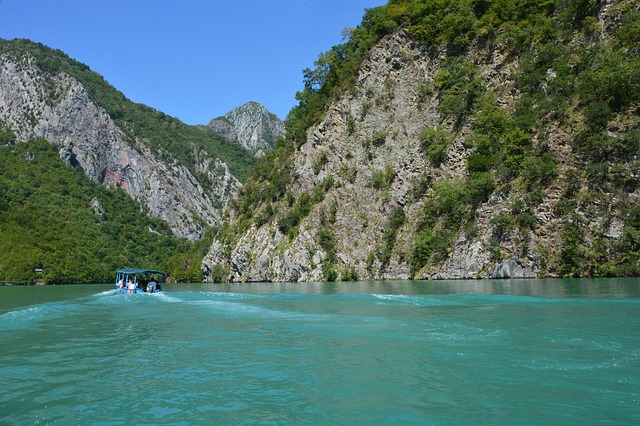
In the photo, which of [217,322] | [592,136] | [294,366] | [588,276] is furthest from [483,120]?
[294,366]

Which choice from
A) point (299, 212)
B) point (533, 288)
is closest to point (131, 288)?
point (299, 212)

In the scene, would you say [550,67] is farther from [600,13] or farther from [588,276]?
[588,276]

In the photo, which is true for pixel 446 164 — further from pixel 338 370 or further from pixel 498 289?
pixel 338 370

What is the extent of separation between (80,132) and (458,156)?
534ft

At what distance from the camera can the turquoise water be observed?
8.61 meters

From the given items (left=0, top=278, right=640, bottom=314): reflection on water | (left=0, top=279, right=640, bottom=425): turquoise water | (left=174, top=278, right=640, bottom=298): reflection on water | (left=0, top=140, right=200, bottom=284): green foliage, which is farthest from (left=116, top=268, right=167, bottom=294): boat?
(left=0, top=140, right=200, bottom=284): green foliage

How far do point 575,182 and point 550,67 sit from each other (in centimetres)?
1740

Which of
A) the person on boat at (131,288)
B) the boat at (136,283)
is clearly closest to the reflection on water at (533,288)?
the boat at (136,283)

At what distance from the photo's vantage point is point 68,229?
5002 inches

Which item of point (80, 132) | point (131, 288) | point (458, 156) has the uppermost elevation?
point (80, 132)

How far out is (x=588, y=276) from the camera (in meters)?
45.2

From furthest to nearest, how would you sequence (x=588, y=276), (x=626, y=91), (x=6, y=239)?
(x=6, y=239) < (x=626, y=91) < (x=588, y=276)

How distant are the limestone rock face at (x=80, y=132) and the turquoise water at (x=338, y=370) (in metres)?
179

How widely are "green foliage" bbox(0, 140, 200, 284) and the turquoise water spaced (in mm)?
87009
